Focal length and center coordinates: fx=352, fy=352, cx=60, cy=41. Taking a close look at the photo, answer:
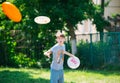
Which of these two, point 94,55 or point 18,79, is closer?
point 18,79

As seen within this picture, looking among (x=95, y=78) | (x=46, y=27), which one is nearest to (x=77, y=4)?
(x=46, y=27)

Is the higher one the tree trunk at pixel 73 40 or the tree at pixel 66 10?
the tree at pixel 66 10

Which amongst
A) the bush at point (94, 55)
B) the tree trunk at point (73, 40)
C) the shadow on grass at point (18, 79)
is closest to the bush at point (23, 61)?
the tree trunk at point (73, 40)

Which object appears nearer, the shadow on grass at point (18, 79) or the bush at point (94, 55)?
the shadow on grass at point (18, 79)

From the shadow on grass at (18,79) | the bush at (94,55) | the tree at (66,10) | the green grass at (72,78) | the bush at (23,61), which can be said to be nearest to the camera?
the shadow on grass at (18,79)

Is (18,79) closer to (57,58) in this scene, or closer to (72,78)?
(72,78)

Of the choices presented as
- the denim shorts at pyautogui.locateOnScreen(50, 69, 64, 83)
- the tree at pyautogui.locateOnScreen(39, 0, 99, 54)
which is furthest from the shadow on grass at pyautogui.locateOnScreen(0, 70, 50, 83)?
the tree at pyautogui.locateOnScreen(39, 0, 99, 54)

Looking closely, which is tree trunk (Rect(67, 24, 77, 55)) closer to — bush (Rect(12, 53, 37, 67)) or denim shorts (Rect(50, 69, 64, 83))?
bush (Rect(12, 53, 37, 67))

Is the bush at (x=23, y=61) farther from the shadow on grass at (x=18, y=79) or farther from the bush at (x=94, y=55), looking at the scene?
the shadow on grass at (x=18, y=79)

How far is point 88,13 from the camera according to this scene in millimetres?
15867

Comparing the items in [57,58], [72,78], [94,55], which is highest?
[57,58]

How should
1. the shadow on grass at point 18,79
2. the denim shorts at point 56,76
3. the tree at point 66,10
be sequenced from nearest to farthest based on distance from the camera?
the denim shorts at point 56,76, the shadow on grass at point 18,79, the tree at point 66,10

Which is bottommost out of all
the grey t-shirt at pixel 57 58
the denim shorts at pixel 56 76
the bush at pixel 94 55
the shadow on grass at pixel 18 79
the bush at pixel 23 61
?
the bush at pixel 23 61

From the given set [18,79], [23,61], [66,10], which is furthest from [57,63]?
[23,61]
